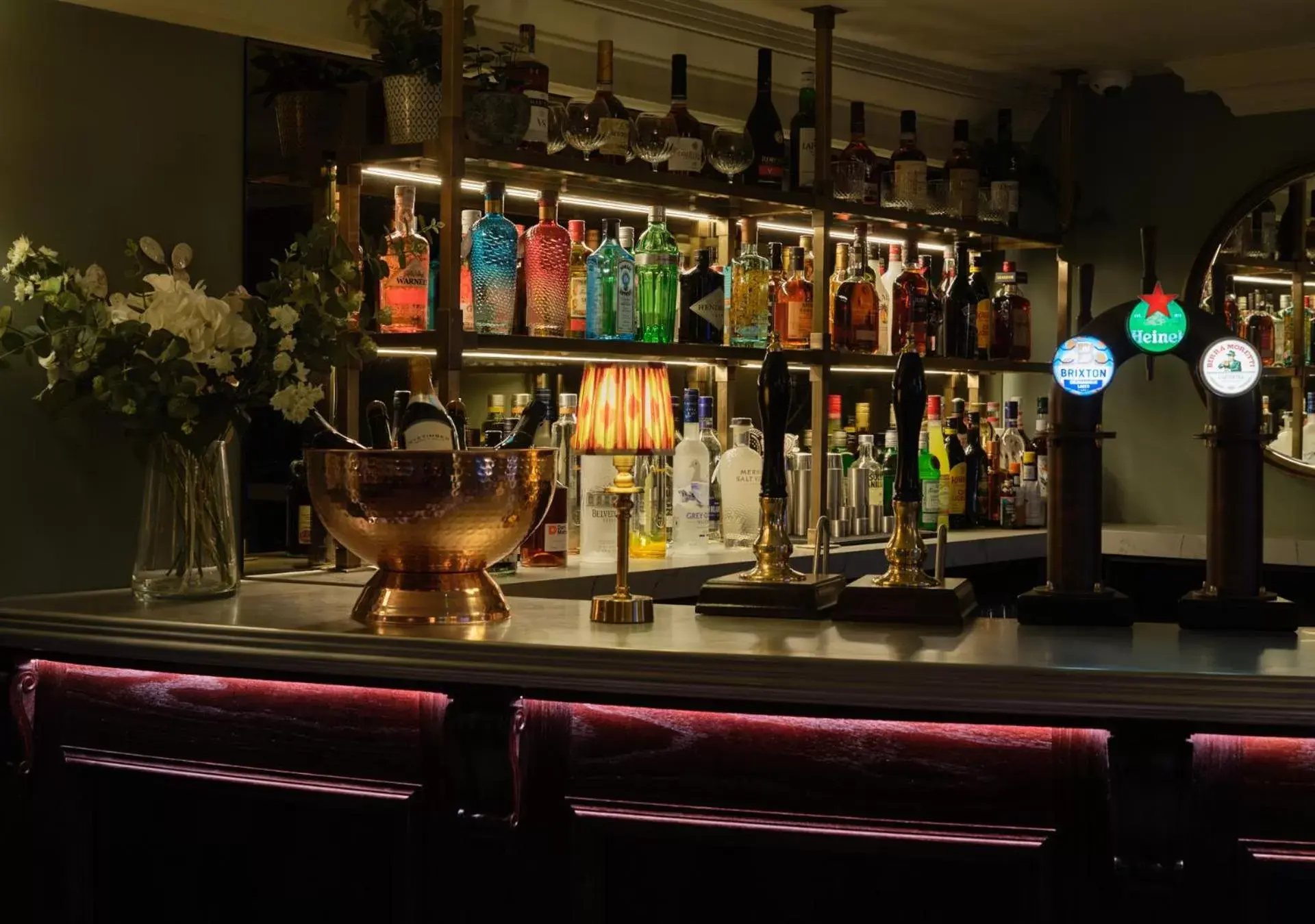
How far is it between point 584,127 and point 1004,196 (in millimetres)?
1543

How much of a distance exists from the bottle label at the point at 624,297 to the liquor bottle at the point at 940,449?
112 cm

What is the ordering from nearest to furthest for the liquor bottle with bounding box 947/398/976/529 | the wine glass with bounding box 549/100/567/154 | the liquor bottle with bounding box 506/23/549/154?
the liquor bottle with bounding box 506/23/549/154, the wine glass with bounding box 549/100/567/154, the liquor bottle with bounding box 947/398/976/529

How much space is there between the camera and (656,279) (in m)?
3.37

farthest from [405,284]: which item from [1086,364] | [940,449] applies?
[940,449]

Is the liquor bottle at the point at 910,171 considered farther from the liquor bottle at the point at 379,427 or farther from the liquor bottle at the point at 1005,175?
the liquor bottle at the point at 379,427

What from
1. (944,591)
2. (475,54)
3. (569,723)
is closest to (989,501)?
(475,54)

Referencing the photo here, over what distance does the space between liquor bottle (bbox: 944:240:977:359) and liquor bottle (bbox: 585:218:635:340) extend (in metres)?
1.27

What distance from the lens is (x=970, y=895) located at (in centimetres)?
167

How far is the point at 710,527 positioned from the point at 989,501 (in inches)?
43.4

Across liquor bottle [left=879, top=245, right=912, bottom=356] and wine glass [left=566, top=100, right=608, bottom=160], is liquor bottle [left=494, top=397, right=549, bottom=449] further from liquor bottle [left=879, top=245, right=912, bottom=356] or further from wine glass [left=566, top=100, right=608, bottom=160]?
liquor bottle [left=879, top=245, right=912, bottom=356]

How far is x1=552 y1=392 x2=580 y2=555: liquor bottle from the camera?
3.27 meters

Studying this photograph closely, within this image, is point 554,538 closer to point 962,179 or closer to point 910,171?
point 910,171

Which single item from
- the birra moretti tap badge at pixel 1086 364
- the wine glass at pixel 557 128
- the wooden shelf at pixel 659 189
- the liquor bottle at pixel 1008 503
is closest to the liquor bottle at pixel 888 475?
the liquor bottle at pixel 1008 503

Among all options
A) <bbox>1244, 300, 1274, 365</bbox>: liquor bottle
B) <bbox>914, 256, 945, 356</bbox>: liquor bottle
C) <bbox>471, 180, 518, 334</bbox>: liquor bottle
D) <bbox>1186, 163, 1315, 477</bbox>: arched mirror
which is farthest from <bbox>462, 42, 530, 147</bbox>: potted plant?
<bbox>1244, 300, 1274, 365</bbox>: liquor bottle
